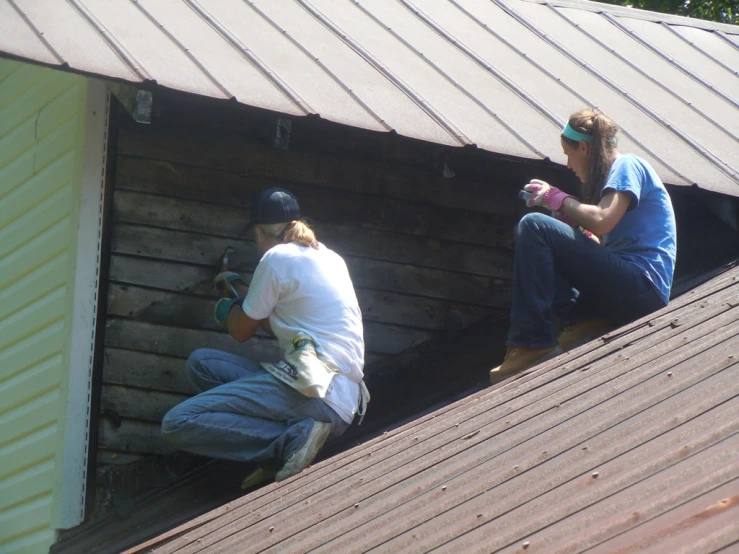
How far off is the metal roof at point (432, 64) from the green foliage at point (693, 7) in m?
7.83

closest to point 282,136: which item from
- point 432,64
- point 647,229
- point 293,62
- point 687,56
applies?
point 293,62

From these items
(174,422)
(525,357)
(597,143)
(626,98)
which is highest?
(597,143)

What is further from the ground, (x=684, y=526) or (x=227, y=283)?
(x=684, y=526)

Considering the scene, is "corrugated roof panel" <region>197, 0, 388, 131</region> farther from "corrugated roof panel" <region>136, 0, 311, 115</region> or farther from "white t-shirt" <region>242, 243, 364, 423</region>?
"white t-shirt" <region>242, 243, 364, 423</region>

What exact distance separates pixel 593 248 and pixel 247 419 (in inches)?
67.2

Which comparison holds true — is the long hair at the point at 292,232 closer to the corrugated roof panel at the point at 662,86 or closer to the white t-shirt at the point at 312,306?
the white t-shirt at the point at 312,306

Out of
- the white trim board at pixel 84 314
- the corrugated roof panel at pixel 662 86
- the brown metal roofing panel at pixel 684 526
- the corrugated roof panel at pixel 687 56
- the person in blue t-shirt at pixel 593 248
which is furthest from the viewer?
the corrugated roof panel at pixel 687 56

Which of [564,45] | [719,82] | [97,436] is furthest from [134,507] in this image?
[719,82]

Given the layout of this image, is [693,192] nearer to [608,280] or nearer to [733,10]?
[608,280]

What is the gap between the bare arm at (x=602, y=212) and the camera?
495cm

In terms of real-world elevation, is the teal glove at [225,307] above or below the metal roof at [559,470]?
below

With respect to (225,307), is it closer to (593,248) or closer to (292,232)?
(292,232)

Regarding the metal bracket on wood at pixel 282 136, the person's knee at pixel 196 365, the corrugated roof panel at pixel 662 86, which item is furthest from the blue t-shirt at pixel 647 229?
the person's knee at pixel 196 365

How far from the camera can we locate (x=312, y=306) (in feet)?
16.7
